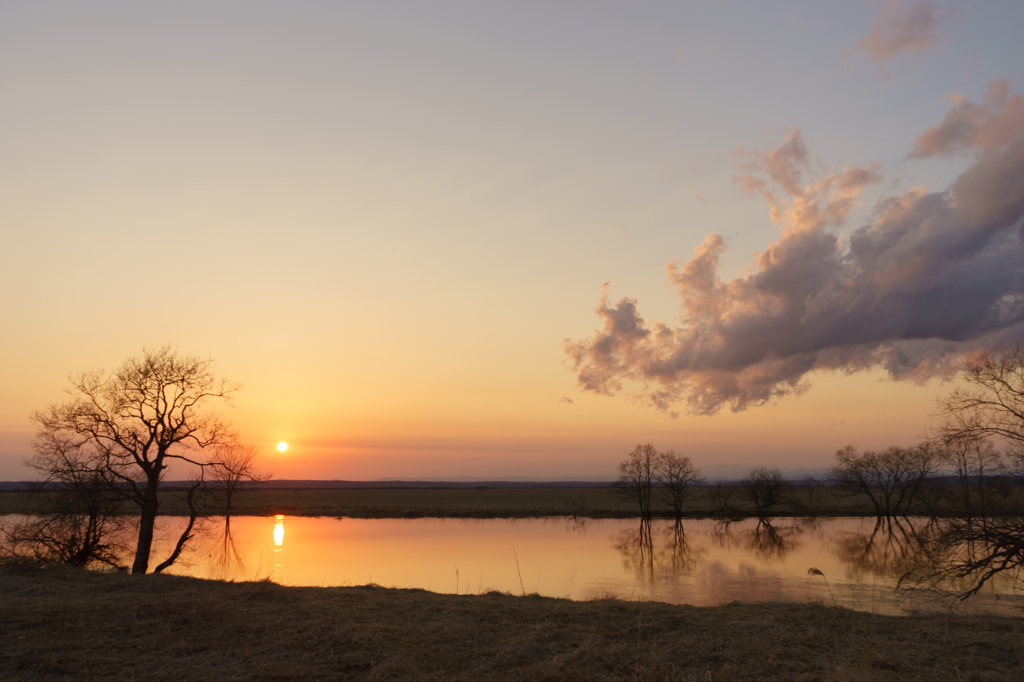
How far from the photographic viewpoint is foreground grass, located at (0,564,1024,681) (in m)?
9.52

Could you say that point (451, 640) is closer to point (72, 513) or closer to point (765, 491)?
point (72, 513)

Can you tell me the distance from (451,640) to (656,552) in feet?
91.4

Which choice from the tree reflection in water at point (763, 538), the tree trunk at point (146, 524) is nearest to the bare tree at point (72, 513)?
the tree trunk at point (146, 524)

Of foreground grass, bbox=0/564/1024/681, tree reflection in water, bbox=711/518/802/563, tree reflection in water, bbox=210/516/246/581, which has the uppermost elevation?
foreground grass, bbox=0/564/1024/681

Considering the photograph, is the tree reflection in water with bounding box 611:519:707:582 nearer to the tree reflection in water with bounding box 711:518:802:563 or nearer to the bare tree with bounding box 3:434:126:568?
the tree reflection in water with bounding box 711:518:802:563

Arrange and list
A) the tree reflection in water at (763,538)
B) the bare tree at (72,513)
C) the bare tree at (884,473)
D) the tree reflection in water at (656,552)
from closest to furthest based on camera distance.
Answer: the bare tree at (72,513)
the tree reflection in water at (656,552)
the tree reflection in water at (763,538)
the bare tree at (884,473)

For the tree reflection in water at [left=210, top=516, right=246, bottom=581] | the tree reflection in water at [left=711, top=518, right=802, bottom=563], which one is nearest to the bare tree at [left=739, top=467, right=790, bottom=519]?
the tree reflection in water at [left=711, top=518, right=802, bottom=563]

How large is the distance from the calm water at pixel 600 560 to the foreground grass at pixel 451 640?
5.83m

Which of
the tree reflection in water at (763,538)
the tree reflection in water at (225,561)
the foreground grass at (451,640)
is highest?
the foreground grass at (451,640)

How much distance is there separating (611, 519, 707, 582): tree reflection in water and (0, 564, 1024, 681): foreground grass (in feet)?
43.7

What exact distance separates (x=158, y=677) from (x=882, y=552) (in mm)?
39942

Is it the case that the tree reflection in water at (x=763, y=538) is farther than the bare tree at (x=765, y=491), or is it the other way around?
the bare tree at (x=765, y=491)

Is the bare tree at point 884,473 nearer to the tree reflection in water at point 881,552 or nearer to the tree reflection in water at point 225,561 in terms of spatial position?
the tree reflection in water at point 881,552

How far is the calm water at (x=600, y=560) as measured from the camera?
22.2 m
